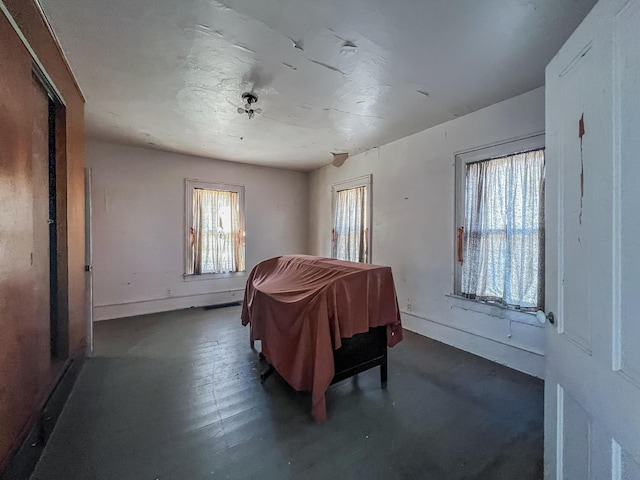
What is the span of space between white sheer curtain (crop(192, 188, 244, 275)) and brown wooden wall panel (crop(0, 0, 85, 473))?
2.50m

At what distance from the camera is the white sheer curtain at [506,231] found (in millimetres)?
2453

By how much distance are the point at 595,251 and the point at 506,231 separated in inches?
80.5

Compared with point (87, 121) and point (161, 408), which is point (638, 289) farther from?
point (87, 121)

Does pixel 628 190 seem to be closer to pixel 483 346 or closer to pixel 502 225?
pixel 502 225

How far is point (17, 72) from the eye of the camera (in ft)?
4.26

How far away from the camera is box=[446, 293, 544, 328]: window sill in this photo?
2.49 metres

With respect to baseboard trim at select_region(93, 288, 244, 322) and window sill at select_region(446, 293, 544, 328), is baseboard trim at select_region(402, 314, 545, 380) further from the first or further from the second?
baseboard trim at select_region(93, 288, 244, 322)

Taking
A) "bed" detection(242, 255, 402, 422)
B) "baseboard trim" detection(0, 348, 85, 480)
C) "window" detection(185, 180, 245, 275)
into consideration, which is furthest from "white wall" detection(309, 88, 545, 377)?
"baseboard trim" detection(0, 348, 85, 480)

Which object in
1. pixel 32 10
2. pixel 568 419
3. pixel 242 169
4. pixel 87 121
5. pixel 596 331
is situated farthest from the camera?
pixel 242 169

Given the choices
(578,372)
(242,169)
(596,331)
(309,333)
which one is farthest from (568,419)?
(242,169)

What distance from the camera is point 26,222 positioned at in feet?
4.57

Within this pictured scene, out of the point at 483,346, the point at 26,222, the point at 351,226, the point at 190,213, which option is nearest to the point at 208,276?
the point at 190,213

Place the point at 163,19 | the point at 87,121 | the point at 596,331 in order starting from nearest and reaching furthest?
the point at 596,331
the point at 163,19
the point at 87,121

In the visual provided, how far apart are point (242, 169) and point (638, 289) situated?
5139 millimetres
